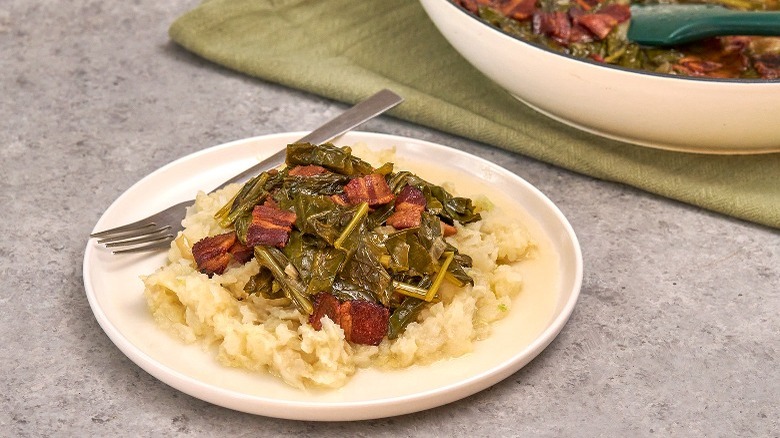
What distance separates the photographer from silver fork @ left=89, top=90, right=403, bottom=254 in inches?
128

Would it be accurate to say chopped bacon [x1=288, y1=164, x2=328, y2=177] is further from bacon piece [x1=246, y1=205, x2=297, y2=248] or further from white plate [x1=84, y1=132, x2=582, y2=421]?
white plate [x1=84, y1=132, x2=582, y2=421]

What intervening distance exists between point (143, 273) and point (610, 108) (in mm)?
1760

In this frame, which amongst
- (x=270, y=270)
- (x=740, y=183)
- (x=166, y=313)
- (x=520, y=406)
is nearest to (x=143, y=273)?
(x=166, y=313)

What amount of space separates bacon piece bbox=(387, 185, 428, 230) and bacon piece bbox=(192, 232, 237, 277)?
485 millimetres

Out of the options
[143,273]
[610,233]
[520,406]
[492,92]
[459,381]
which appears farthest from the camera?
[492,92]

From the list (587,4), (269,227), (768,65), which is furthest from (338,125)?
(768,65)

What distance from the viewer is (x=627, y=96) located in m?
3.64

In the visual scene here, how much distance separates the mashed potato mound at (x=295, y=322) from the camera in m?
2.74

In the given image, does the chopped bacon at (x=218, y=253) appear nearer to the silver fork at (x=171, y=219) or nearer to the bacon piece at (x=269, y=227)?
the bacon piece at (x=269, y=227)

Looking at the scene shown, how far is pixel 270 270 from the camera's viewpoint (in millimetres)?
2941

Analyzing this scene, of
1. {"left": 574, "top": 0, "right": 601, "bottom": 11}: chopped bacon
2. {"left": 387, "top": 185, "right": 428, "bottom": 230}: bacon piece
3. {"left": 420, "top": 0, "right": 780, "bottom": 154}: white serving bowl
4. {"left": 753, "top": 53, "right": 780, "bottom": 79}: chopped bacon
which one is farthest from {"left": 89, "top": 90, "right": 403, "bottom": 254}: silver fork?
{"left": 753, "top": 53, "right": 780, "bottom": 79}: chopped bacon

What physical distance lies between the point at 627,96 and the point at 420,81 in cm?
119

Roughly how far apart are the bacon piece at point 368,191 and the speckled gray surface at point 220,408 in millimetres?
642

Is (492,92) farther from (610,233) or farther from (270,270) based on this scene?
(270,270)
